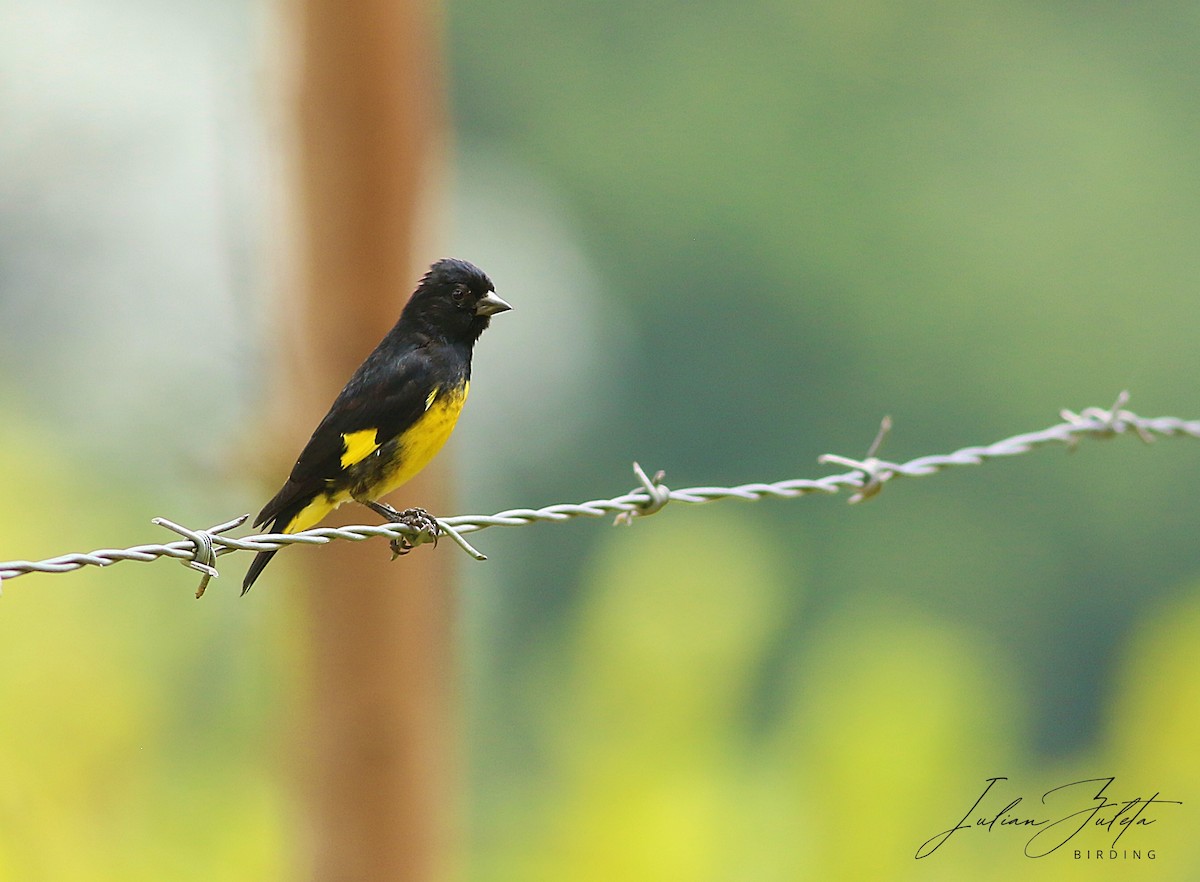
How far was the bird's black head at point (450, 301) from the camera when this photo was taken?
2920mm

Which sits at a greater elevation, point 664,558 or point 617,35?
point 617,35

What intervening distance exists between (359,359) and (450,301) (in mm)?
1725

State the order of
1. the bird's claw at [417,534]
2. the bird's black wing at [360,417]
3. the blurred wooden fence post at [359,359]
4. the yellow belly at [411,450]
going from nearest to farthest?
the bird's claw at [417,534], the bird's black wing at [360,417], the yellow belly at [411,450], the blurred wooden fence post at [359,359]

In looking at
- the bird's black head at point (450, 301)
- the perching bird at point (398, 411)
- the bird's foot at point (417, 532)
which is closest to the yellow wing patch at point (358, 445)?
the perching bird at point (398, 411)

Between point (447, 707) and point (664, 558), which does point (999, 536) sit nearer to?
point (664, 558)

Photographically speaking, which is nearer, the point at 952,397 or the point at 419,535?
the point at 419,535

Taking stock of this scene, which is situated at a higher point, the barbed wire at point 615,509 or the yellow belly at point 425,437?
the yellow belly at point 425,437

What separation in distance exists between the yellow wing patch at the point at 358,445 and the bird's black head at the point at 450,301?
0.30m

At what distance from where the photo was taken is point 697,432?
2545cm

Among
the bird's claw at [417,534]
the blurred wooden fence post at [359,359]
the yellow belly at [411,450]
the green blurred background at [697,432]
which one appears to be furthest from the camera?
the green blurred background at [697,432]

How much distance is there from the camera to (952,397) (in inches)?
1027

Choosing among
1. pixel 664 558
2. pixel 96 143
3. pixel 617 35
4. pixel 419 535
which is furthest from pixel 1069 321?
pixel 419 535

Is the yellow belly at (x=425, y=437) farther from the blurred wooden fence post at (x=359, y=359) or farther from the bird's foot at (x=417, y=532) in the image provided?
the blurred wooden fence post at (x=359, y=359)

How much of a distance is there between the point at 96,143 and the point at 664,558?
12.0ft
